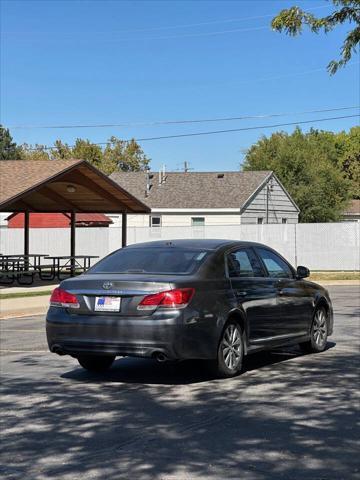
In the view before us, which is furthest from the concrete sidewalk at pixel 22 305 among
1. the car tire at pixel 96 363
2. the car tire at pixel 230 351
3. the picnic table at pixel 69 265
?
the car tire at pixel 230 351

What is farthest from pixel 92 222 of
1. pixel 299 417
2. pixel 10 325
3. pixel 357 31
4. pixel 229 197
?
pixel 299 417

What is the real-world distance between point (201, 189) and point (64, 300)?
1393 inches

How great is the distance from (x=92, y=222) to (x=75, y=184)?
15.3 metres

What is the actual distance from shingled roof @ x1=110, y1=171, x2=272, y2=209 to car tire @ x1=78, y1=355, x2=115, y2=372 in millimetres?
32226

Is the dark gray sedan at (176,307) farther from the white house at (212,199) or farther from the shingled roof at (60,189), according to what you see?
the white house at (212,199)

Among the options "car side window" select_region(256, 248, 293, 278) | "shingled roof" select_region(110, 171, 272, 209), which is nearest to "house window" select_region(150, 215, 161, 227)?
"shingled roof" select_region(110, 171, 272, 209)

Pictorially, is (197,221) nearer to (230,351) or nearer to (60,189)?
(60,189)

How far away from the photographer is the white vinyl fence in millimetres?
33281

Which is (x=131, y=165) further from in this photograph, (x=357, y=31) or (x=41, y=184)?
(x=357, y=31)

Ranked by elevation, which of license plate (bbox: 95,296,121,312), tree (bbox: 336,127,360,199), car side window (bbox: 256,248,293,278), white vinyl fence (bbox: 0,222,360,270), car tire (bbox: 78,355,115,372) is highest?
tree (bbox: 336,127,360,199)

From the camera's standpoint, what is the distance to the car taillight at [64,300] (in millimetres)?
8258

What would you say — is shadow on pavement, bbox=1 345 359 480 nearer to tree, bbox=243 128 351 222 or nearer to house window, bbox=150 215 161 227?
house window, bbox=150 215 161 227

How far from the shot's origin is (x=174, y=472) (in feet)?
16.6

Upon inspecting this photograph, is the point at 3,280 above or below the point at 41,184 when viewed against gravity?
below
